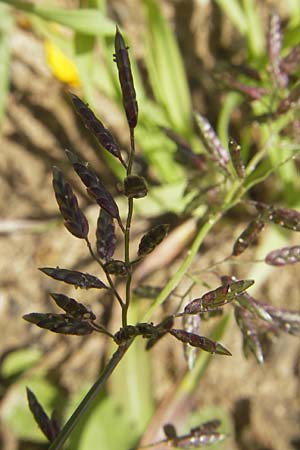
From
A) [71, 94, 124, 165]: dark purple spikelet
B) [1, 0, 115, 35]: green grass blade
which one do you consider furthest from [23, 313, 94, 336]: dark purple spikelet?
[1, 0, 115, 35]: green grass blade

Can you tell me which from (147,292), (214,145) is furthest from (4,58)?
(147,292)

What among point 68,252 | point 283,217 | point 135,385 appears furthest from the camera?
point 68,252

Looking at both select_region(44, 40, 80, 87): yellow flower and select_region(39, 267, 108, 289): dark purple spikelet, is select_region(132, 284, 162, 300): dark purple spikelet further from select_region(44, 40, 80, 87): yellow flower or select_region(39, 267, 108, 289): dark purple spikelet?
select_region(44, 40, 80, 87): yellow flower

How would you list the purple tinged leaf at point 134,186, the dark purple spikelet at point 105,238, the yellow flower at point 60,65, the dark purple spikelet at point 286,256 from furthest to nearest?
the yellow flower at point 60,65 < the dark purple spikelet at point 286,256 < the dark purple spikelet at point 105,238 < the purple tinged leaf at point 134,186

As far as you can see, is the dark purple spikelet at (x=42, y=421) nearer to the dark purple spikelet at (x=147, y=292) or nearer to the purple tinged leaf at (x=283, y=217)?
the dark purple spikelet at (x=147, y=292)

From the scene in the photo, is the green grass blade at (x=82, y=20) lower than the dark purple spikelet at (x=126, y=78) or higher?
higher

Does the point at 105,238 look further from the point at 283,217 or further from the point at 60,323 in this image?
the point at 283,217

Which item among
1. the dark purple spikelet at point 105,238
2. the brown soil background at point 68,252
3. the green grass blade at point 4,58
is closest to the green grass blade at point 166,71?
the brown soil background at point 68,252

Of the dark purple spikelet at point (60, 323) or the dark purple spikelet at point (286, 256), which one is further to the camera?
the dark purple spikelet at point (286, 256)

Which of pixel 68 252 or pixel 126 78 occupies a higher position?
pixel 68 252
